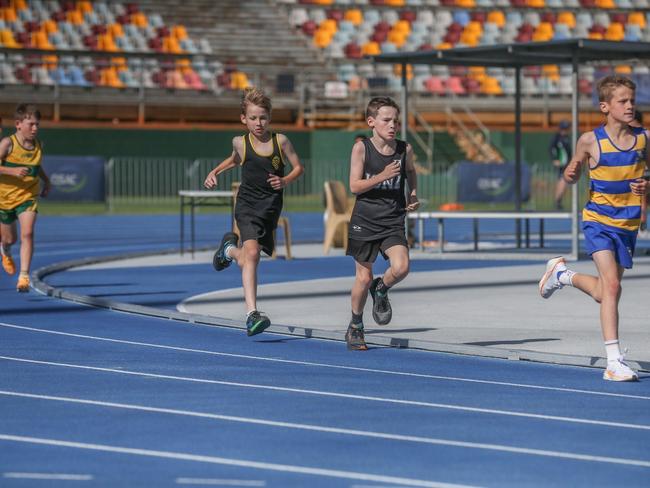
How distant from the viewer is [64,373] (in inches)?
372

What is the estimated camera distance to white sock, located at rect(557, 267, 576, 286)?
32.4 feet

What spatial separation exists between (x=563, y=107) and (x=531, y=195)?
6747 mm

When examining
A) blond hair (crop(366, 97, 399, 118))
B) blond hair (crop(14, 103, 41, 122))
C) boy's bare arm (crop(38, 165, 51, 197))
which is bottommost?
boy's bare arm (crop(38, 165, 51, 197))

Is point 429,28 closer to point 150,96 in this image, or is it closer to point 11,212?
point 150,96

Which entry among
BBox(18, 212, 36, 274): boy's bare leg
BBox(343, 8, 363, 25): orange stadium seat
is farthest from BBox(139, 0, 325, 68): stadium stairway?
BBox(18, 212, 36, 274): boy's bare leg

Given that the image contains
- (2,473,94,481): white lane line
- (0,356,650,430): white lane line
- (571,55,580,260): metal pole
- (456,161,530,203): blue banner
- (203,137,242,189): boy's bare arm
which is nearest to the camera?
(2,473,94,481): white lane line

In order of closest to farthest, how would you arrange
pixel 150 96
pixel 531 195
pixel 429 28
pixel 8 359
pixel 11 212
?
pixel 8 359, pixel 11 212, pixel 531 195, pixel 150 96, pixel 429 28

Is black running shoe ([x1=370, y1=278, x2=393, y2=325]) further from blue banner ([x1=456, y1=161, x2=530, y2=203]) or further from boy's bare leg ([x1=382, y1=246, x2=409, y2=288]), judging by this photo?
blue banner ([x1=456, y1=161, x2=530, y2=203])

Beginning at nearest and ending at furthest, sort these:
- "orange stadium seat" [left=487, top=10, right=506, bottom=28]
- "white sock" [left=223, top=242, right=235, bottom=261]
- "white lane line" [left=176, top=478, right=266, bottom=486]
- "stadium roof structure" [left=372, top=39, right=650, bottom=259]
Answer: "white lane line" [left=176, top=478, right=266, bottom=486] → "white sock" [left=223, top=242, right=235, bottom=261] → "stadium roof structure" [left=372, top=39, right=650, bottom=259] → "orange stadium seat" [left=487, top=10, right=506, bottom=28]

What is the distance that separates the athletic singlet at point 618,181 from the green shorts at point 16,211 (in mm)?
7666

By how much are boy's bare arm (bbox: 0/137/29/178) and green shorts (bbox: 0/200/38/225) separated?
506mm

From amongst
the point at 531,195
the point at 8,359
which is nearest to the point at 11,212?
the point at 8,359

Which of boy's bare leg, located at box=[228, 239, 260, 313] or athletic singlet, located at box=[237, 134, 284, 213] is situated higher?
athletic singlet, located at box=[237, 134, 284, 213]

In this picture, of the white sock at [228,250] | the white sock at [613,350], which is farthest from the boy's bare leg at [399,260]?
the white sock at [613,350]
